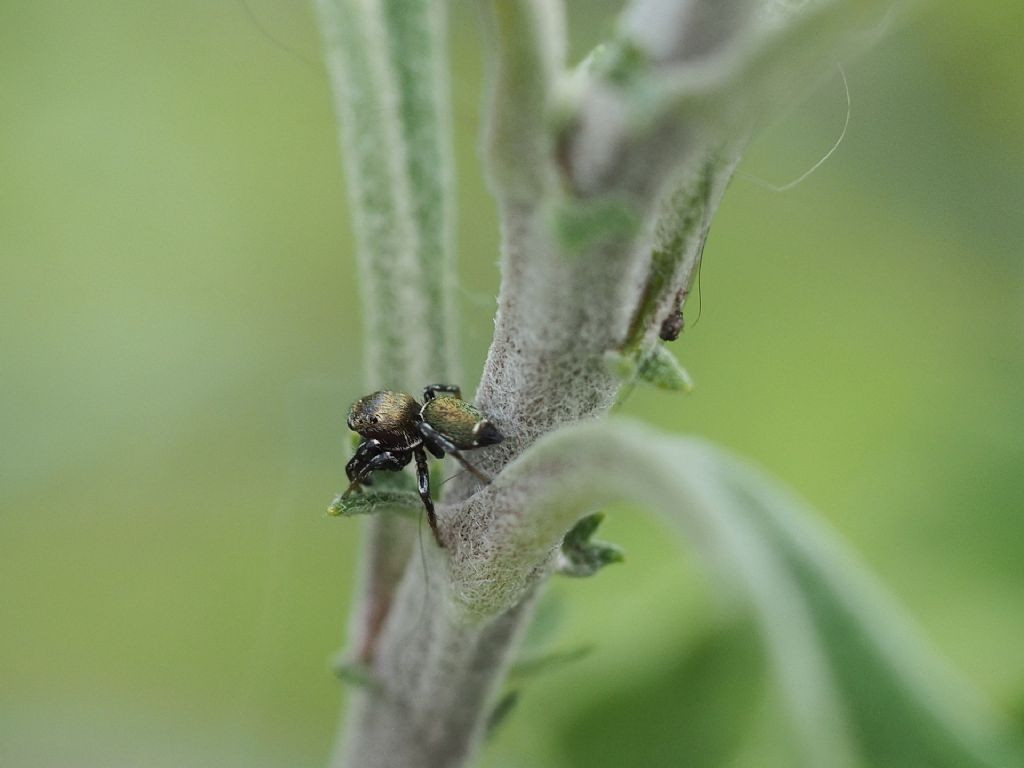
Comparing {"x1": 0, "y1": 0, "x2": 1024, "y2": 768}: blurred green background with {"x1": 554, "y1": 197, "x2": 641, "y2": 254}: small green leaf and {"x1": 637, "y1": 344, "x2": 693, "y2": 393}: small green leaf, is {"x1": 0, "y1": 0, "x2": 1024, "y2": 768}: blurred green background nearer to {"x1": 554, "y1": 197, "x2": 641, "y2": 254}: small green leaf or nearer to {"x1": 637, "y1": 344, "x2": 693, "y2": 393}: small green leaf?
{"x1": 637, "y1": 344, "x2": 693, "y2": 393}: small green leaf

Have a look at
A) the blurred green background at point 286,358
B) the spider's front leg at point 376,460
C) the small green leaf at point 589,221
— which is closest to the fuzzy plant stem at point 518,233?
the small green leaf at point 589,221

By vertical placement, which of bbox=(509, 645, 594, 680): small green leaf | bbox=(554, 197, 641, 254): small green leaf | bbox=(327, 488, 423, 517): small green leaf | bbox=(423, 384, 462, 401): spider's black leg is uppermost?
bbox=(423, 384, 462, 401): spider's black leg

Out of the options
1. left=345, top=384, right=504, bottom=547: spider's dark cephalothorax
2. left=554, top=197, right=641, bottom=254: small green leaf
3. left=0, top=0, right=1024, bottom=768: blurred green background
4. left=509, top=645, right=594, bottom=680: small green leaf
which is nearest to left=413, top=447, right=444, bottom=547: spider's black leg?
left=345, top=384, right=504, bottom=547: spider's dark cephalothorax

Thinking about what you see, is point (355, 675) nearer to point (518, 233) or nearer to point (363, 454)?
point (363, 454)

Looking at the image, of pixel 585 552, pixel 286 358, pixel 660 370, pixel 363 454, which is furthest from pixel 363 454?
pixel 286 358

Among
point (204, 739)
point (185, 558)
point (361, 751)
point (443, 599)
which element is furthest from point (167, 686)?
point (443, 599)

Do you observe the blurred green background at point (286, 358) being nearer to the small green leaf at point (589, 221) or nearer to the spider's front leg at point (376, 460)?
the spider's front leg at point (376, 460)

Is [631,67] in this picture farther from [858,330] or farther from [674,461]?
[858,330]
